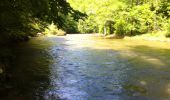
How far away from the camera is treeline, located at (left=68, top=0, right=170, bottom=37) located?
4686 centimetres

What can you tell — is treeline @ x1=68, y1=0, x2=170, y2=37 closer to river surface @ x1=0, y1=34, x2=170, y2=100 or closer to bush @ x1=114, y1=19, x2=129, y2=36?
bush @ x1=114, y1=19, x2=129, y2=36

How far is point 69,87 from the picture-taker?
12.9m

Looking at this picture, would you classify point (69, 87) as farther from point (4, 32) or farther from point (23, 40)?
point (23, 40)

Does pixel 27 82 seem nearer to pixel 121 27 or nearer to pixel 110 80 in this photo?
pixel 110 80

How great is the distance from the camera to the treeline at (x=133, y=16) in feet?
154

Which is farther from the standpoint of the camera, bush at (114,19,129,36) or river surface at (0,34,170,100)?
bush at (114,19,129,36)

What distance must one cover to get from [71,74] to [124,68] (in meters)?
3.40

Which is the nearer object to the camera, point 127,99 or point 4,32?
point 127,99

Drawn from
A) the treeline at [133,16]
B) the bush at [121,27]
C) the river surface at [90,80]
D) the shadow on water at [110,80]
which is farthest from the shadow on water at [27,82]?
the bush at [121,27]

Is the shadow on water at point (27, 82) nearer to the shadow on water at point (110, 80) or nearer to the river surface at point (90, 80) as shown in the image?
the river surface at point (90, 80)

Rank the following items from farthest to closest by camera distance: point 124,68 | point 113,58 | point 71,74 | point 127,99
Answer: point 113,58
point 124,68
point 71,74
point 127,99

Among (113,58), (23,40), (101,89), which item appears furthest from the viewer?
(23,40)

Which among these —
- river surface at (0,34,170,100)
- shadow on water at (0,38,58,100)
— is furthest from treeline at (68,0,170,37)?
shadow on water at (0,38,58,100)

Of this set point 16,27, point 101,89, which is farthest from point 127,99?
point 16,27
